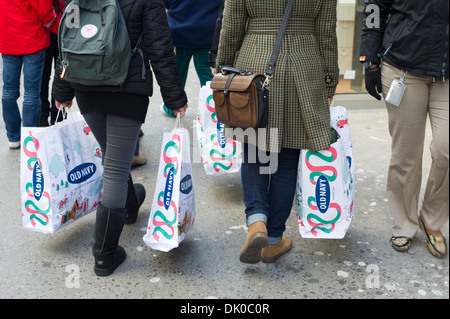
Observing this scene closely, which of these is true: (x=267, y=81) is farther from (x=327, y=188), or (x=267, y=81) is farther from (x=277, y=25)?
(x=327, y=188)

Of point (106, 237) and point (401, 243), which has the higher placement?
point (106, 237)

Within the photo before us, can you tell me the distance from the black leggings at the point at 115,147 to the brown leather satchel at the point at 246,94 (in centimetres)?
51

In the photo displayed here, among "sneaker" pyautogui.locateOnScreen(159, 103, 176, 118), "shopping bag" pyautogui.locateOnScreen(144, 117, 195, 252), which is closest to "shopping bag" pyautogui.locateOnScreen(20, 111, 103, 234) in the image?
"shopping bag" pyautogui.locateOnScreen(144, 117, 195, 252)

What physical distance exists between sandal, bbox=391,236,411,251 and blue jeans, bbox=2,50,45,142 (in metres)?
3.41

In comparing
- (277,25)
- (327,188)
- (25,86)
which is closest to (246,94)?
(277,25)

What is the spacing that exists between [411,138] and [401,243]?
0.64 metres

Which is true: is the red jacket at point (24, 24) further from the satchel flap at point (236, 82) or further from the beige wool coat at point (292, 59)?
the satchel flap at point (236, 82)

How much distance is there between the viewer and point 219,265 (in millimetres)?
3223

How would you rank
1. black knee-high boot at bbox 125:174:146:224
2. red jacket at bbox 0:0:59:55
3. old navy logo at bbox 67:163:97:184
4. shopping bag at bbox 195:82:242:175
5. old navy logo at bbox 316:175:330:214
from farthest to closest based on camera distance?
red jacket at bbox 0:0:59:55 < shopping bag at bbox 195:82:242:175 < black knee-high boot at bbox 125:174:146:224 < old navy logo at bbox 67:163:97:184 < old navy logo at bbox 316:175:330:214

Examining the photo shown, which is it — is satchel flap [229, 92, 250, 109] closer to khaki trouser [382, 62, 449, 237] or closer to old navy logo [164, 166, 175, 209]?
old navy logo [164, 166, 175, 209]

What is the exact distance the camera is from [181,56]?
17.4 ft

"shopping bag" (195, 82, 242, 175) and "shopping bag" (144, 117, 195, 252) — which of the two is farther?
"shopping bag" (195, 82, 242, 175)

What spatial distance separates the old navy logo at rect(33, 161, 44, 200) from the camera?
3.28 m
